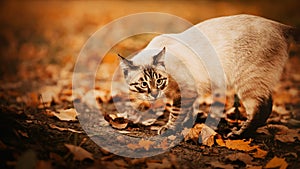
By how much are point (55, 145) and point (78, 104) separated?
1.49 metres

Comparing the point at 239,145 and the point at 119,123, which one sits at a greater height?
the point at 119,123

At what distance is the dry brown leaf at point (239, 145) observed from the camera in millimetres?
Result: 3092

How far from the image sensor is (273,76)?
3.27 m

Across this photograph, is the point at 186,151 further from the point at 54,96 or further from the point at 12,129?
the point at 54,96

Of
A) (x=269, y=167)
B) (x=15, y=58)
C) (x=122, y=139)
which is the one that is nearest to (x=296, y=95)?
(x=269, y=167)

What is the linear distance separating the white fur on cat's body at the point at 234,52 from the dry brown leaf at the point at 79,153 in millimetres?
1010

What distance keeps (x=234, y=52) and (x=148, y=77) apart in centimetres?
90

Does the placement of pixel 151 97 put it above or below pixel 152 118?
above

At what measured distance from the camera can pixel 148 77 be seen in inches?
123

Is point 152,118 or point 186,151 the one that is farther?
point 152,118

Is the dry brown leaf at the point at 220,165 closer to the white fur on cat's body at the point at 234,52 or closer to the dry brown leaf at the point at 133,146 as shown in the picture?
the dry brown leaf at the point at 133,146

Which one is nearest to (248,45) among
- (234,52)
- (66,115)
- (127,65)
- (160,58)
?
(234,52)

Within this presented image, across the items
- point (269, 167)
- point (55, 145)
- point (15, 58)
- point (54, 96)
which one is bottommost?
point (269, 167)

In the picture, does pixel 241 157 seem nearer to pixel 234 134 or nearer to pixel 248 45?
pixel 234 134
